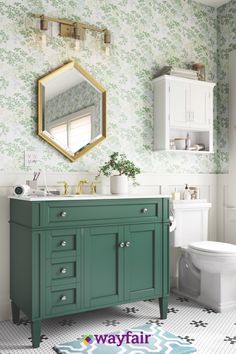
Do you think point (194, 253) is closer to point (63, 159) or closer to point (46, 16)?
point (63, 159)

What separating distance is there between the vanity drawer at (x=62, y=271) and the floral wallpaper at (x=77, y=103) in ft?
3.73

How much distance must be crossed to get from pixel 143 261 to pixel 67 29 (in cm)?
193

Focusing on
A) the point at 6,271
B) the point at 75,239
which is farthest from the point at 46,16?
the point at 6,271

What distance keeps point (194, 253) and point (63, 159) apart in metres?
1.31

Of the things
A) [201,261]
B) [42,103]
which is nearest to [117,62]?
[42,103]

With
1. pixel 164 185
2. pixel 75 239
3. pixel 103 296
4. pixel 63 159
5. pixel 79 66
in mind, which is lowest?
pixel 103 296

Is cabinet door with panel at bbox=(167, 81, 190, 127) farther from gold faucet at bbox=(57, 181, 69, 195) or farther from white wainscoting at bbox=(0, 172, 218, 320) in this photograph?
gold faucet at bbox=(57, 181, 69, 195)

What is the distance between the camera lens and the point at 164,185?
146 inches

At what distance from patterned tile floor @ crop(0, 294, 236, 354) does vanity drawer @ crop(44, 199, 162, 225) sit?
771 millimetres

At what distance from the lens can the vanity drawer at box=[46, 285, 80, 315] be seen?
8.38 feet

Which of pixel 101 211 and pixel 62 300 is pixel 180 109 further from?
pixel 62 300

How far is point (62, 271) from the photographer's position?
259cm

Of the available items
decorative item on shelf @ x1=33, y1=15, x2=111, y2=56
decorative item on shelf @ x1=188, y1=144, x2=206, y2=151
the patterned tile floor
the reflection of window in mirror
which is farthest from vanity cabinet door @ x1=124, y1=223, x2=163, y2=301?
decorative item on shelf @ x1=33, y1=15, x2=111, y2=56

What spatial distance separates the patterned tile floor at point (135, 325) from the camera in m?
2.53
